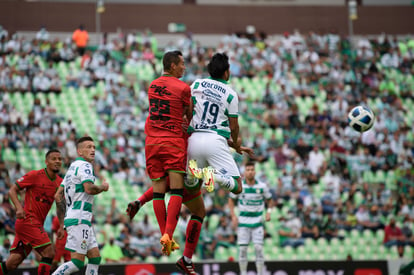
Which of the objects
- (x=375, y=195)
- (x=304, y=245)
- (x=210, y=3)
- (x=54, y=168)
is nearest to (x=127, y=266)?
(x=54, y=168)

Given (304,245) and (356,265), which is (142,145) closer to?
(304,245)

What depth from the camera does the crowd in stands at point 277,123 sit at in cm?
2048

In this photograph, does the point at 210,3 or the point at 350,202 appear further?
the point at 210,3

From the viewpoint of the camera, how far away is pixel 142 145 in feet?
74.7

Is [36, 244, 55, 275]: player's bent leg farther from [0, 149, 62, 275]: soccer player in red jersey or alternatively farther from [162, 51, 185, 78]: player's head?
[162, 51, 185, 78]: player's head

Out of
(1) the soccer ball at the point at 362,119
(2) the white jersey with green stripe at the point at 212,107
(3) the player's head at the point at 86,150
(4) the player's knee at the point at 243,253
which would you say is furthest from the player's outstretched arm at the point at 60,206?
(1) the soccer ball at the point at 362,119

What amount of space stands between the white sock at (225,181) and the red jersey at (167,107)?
31.9 inches

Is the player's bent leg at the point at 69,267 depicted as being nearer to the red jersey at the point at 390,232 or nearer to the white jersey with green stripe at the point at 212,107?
the white jersey with green stripe at the point at 212,107

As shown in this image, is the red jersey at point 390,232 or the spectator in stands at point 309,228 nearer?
the spectator in stands at point 309,228

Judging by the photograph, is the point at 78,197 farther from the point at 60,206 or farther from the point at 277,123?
the point at 277,123

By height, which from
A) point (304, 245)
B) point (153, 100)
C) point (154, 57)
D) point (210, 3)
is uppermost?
point (210, 3)

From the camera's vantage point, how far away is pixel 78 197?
9.23 m

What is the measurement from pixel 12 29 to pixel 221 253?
53.0 feet

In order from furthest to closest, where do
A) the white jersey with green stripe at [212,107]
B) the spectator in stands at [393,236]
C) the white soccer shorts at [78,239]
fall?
the spectator in stands at [393,236]
the white soccer shorts at [78,239]
the white jersey with green stripe at [212,107]
